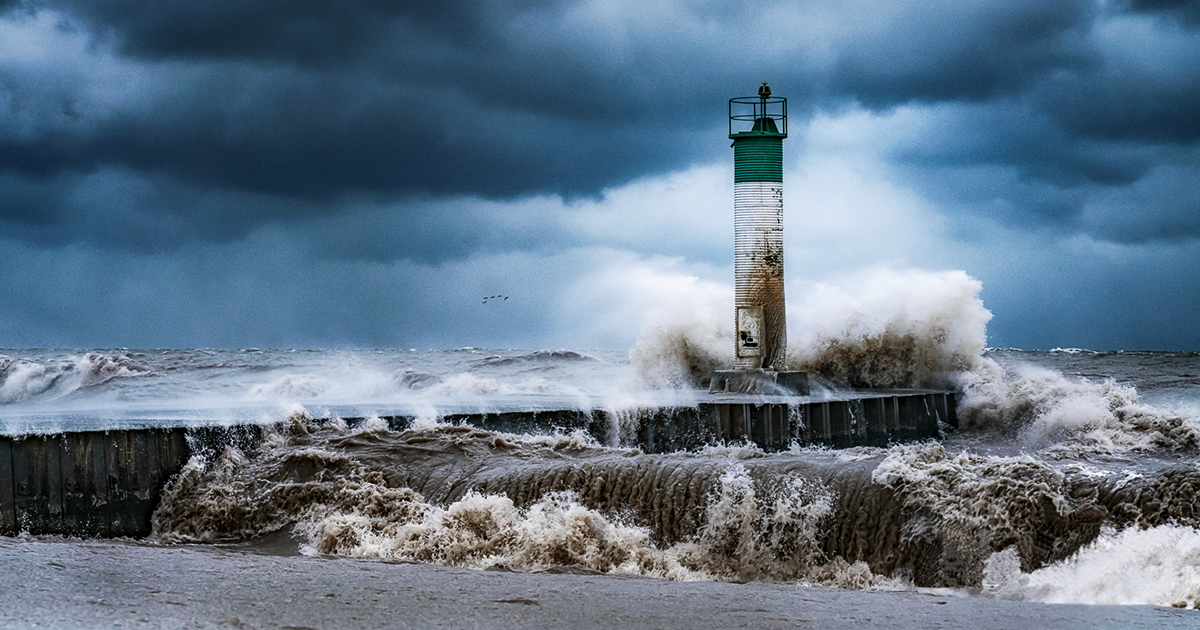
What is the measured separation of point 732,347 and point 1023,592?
14091 millimetres

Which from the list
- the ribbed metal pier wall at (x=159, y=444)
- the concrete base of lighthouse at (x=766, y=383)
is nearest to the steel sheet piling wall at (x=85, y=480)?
the ribbed metal pier wall at (x=159, y=444)

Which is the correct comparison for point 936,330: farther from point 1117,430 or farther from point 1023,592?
point 1023,592

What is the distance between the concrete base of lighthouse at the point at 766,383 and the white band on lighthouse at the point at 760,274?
172 mm

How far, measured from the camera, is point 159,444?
1008 centimetres

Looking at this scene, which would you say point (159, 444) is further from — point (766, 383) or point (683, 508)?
point (766, 383)

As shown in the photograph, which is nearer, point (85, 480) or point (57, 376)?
point (85, 480)

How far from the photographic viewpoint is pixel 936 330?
20.2m

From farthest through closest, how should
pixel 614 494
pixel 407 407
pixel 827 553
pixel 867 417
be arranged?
1. pixel 867 417
2. pixel 407 407
3. pixel 614 494
4. pixel 827 553

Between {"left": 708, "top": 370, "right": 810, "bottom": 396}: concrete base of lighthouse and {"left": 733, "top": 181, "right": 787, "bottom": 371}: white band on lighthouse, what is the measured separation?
0.17 meters

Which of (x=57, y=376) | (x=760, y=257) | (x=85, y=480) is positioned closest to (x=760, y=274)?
(x=760, y=257)

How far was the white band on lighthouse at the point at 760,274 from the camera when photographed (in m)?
16.8

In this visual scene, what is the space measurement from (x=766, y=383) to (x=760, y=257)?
2024mm

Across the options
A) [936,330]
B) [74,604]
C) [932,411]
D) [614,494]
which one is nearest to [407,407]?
[614,494]

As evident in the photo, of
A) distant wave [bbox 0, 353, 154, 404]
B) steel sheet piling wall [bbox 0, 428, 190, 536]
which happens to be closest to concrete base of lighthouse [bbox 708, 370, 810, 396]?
steel sheet piling wall [bbox 0, 428, 190, 536]
